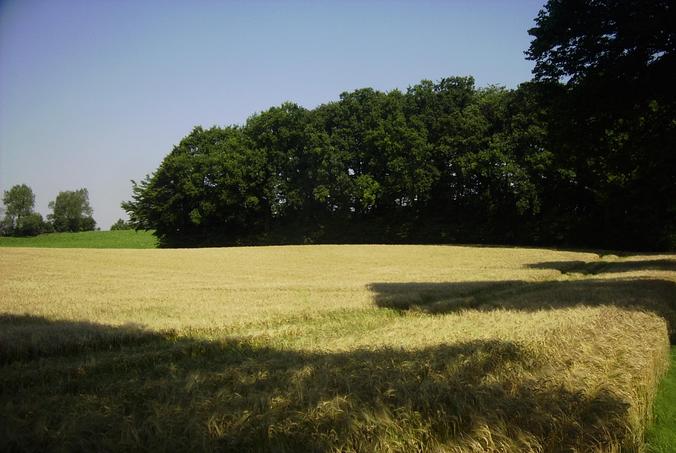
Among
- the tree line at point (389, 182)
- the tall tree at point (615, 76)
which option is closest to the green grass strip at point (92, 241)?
the tree line at point (389, 182)

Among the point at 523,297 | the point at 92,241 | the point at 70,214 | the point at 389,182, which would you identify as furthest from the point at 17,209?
the point at 523,297

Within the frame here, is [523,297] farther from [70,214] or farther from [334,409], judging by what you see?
[70,214]

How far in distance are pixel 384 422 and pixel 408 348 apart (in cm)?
329

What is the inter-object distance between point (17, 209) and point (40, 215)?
14.7 m

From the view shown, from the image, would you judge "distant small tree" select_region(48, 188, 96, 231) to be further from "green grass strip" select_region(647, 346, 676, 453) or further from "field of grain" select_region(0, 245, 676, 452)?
"green grass strip" select_region(647, 346, 676, 453)

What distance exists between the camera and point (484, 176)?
52.7m

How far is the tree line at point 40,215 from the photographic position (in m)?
85.5

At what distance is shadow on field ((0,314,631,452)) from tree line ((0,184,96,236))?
100 meters

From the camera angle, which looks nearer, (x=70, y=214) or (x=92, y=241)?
(x=92, y=241)

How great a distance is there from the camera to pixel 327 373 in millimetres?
5180

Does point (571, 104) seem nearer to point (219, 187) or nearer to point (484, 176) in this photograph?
point (484, 176)

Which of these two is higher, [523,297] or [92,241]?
[92,241]

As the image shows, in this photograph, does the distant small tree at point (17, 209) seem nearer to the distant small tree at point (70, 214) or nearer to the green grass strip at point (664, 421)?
the distant small tree at point (70, 214)

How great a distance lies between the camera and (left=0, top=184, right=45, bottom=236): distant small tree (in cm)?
8750
